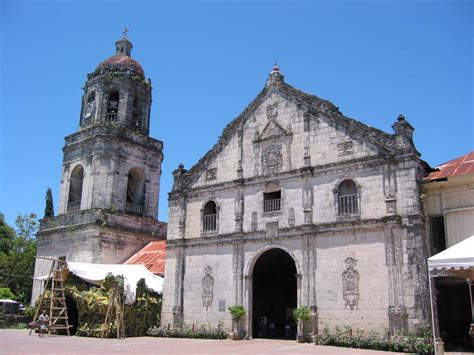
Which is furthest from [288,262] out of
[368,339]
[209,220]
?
[368,339]

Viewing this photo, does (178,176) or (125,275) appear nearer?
(125,275)

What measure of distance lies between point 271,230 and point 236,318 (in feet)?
13.4

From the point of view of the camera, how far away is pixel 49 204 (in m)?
34.2

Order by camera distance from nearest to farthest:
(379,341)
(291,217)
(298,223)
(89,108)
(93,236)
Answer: (379,341), (298,223), (291,217), (93,236), (89,108)

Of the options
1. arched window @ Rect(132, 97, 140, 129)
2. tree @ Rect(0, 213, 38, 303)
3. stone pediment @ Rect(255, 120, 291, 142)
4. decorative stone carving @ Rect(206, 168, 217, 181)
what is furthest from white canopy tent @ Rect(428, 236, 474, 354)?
tree @ Rect(0, 213, 38, 303)

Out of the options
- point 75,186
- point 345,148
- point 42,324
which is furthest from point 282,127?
point 75,186

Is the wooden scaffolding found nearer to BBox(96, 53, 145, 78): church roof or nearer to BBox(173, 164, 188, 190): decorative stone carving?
BBox(173, 164, 188, 190): decorative stone carving

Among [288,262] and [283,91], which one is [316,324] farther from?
[283,91]

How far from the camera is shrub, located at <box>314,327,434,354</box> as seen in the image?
16312 mm

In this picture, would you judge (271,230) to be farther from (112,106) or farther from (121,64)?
(121,64)

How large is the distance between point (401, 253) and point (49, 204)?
81.4ft

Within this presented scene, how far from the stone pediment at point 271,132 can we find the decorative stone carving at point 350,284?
21.8 ft

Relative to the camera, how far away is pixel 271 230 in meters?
21.8

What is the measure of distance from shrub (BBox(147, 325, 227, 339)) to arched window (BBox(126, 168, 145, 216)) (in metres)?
10.6
